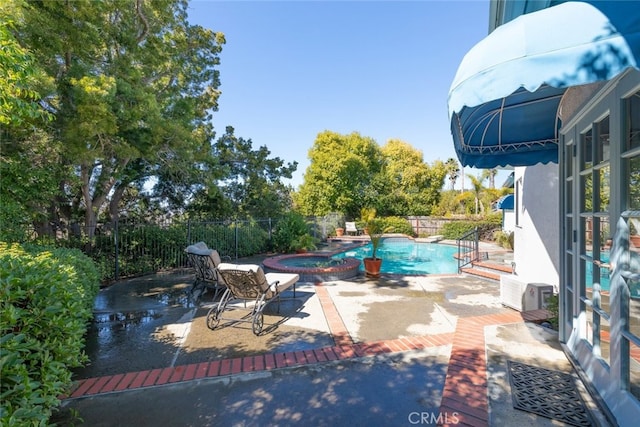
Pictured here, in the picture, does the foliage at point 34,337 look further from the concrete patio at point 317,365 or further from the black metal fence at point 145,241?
the black metal fence at point 145,241

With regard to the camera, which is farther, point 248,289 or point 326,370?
point 248,289

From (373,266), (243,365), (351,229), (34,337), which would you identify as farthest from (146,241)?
(351,229)

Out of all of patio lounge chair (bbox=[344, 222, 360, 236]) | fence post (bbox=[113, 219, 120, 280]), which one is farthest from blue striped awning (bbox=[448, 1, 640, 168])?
patio lounge chair (bbox=[344, 222, 360, 236])

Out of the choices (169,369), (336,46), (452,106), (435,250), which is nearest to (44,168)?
(169,369)

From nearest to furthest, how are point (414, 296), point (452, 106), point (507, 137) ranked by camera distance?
point (452, 106) < point (507, 137) < point (414, 296)

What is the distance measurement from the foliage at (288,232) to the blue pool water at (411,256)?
6.64 ft

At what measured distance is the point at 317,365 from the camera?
11.1 feet

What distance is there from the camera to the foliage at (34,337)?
5.18 feet

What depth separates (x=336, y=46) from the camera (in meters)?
11.0

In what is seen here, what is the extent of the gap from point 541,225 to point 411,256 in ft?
32.0

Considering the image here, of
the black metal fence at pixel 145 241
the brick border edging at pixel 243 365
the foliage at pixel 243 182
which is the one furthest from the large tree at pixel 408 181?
the brick border edging at pixel 243 365

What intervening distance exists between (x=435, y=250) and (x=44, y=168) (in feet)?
55.4

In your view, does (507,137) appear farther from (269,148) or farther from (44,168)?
(269,148)

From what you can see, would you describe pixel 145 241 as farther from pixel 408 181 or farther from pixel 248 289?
pixel 408 181
